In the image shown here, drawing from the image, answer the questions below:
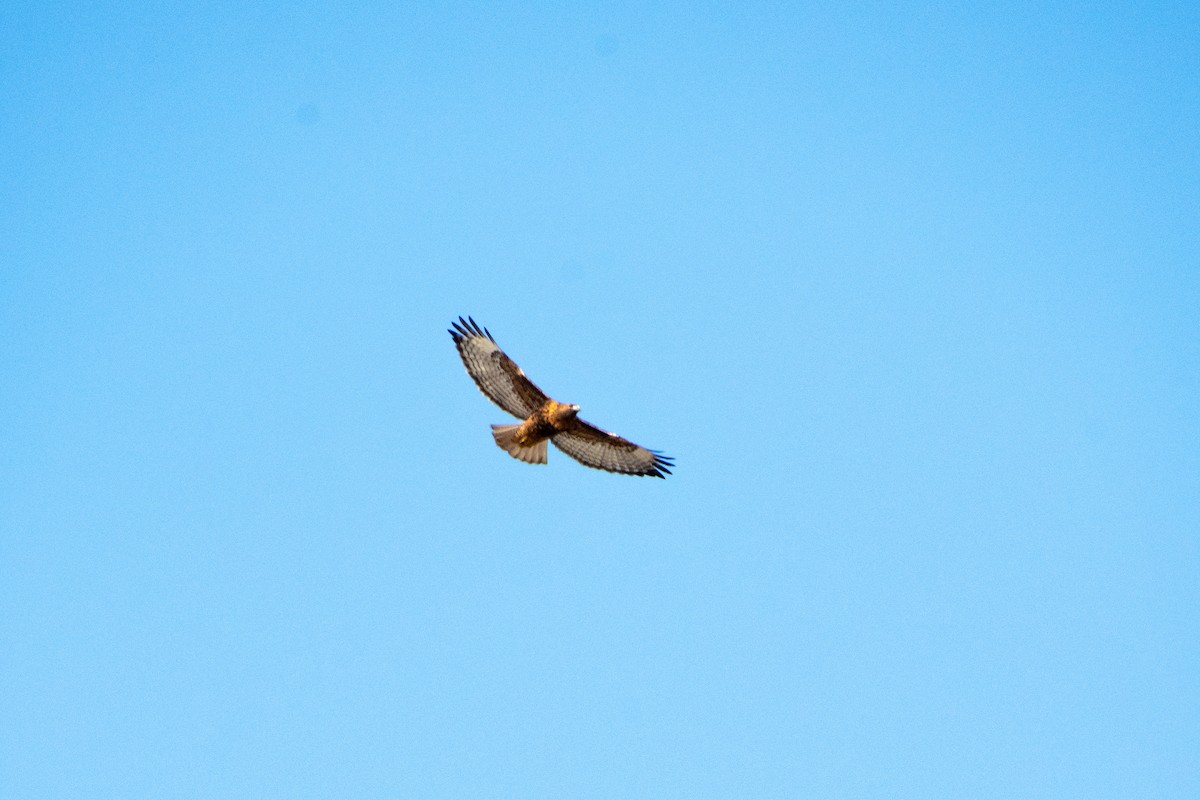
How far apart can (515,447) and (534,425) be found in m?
0.39

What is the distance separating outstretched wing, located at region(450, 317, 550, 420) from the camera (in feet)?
53.6

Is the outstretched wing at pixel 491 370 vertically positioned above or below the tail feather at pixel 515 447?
above

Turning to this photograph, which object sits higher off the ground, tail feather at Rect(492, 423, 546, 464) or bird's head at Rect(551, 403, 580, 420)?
bird's head at Rect(551, 403, 580, 420)

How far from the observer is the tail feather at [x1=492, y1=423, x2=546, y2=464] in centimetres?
1597

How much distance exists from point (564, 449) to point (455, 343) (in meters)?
2.13

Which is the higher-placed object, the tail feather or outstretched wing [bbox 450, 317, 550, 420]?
outstretched wing [bbox 450, 317, 550, 420]

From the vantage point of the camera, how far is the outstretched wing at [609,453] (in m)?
16.8

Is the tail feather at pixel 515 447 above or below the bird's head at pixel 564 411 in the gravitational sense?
Result: below

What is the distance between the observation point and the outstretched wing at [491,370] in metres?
16.3

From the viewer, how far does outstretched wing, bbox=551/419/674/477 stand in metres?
16.8

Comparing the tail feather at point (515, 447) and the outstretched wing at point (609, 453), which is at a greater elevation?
the outstretched wing at point (609, 453)

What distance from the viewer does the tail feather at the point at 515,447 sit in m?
16.0

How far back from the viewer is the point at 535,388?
16047 millimetres

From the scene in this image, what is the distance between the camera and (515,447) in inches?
634
